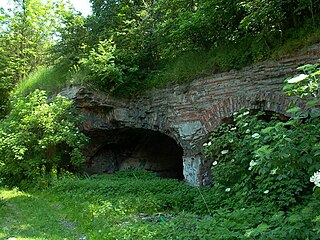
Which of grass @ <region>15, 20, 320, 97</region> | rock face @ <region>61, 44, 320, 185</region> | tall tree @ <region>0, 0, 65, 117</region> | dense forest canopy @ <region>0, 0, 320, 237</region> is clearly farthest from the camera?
tall tree @ <region>0, 0, 65, 117</region>

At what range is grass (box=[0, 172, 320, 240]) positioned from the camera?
3.31 m

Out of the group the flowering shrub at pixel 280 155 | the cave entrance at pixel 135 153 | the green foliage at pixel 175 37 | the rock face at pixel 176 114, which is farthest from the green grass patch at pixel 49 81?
the flowering shrub at pixel 280 155

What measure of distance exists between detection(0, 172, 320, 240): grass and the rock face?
1.37 meters

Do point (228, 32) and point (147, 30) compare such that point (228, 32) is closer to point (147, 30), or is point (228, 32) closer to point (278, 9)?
point (278, 9)

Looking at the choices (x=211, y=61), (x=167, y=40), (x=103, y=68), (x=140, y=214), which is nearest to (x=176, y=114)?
(x=211, y=61)

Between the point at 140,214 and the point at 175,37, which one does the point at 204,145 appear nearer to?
the point at 140,214

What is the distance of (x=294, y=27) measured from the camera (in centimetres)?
723

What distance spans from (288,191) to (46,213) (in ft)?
16.0

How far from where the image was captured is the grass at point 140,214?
3311 mm

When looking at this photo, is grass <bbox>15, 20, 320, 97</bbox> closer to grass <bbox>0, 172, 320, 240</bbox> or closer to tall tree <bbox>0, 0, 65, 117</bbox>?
grass <bbox>0, 172, 320, 240</bbox>

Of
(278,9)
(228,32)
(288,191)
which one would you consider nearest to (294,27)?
(278,9)

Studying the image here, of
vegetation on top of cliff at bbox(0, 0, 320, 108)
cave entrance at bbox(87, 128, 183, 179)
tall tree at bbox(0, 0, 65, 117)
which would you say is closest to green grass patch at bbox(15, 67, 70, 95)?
vegetation on top of cliff at bbox(0, 0, 320, 108)

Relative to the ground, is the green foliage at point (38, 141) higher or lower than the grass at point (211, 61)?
lower

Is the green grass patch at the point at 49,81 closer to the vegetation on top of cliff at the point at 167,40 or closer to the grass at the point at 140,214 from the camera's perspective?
the vegetation on top of cliff at the point at 167,40
